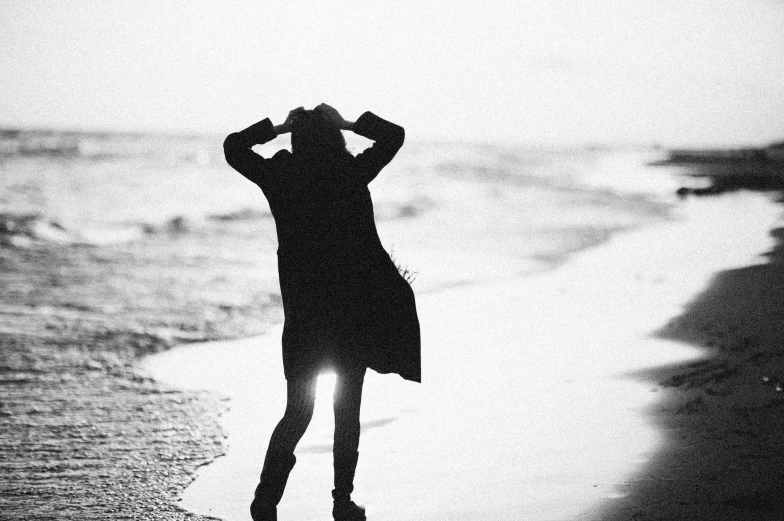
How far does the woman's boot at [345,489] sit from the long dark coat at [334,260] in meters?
0.42

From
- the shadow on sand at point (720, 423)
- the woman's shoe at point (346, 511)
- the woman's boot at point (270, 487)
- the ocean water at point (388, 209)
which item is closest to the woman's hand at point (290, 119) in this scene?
the ocean water at point (388, 209)

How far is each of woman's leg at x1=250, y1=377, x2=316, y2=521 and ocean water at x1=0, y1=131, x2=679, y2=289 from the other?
883mm

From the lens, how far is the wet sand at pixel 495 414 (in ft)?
12.8

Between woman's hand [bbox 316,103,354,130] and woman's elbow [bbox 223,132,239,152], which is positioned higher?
woman's hand [bbox 316,103,354,130]

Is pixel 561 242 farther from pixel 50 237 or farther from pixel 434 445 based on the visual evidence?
pixel 434 445

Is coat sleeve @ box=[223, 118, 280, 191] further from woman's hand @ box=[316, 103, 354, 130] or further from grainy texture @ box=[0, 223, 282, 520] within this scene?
grainy texture @ box=[0, 223, 282, 520]

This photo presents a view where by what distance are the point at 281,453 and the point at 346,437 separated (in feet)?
0.98

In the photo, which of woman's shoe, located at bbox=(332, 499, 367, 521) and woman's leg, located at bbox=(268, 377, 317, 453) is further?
woman's shoe, located at bbox=(332, 499, 367, 521)

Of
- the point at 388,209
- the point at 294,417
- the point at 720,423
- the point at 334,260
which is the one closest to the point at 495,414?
the point at 720,423

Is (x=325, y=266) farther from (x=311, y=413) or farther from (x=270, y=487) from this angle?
(x=270, y=487)

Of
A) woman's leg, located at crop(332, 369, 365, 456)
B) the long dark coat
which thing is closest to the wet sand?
woman's leg, located at crop(332, 369, 365, 456)

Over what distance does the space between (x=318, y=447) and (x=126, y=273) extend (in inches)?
341

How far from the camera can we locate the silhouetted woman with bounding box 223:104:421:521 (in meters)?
3.20

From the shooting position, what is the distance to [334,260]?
10.6 feet
